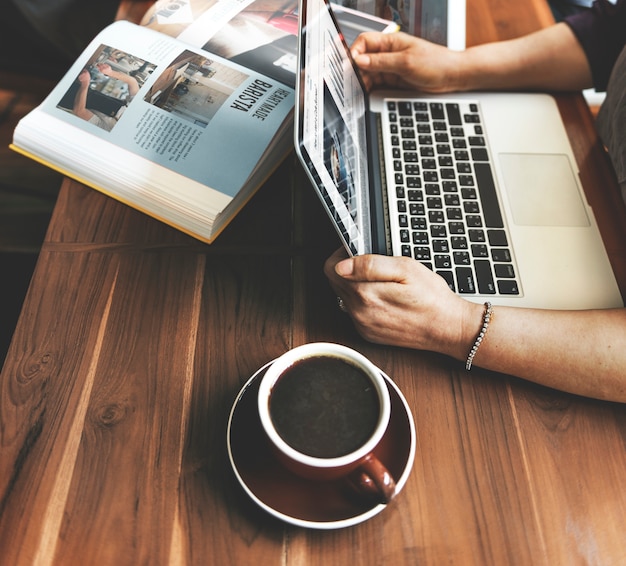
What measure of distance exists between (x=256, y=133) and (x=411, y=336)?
348 mm

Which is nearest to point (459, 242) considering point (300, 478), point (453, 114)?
point (453, 114)

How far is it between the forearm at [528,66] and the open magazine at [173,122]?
1.00ft

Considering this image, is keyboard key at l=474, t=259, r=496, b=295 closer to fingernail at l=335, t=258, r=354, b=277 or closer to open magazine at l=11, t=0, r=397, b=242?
fingernail at l=335, t=258, r=354, b=277

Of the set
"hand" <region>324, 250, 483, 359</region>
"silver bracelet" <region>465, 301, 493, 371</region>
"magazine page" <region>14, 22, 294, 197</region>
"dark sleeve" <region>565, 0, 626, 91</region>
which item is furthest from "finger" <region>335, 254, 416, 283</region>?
"dark sleeve" <region>565, 0, 626, 91</region>

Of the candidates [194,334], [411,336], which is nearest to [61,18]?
[194,334]

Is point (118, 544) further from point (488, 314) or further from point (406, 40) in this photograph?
point (406, 40)

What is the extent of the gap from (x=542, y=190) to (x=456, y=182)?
4.8 inches

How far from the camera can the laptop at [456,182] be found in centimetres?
61

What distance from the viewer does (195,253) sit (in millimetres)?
703

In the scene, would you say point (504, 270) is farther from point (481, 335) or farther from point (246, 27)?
point (246, 27)

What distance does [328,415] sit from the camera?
18.2 inches

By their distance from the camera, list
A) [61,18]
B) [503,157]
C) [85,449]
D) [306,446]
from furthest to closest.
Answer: [61,18] < [503,157] < [85,449] < [306,446]

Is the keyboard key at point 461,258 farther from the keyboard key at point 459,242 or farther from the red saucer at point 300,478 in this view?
the red saucer at point 300,478

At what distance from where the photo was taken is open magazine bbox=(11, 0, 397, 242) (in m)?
0.71
